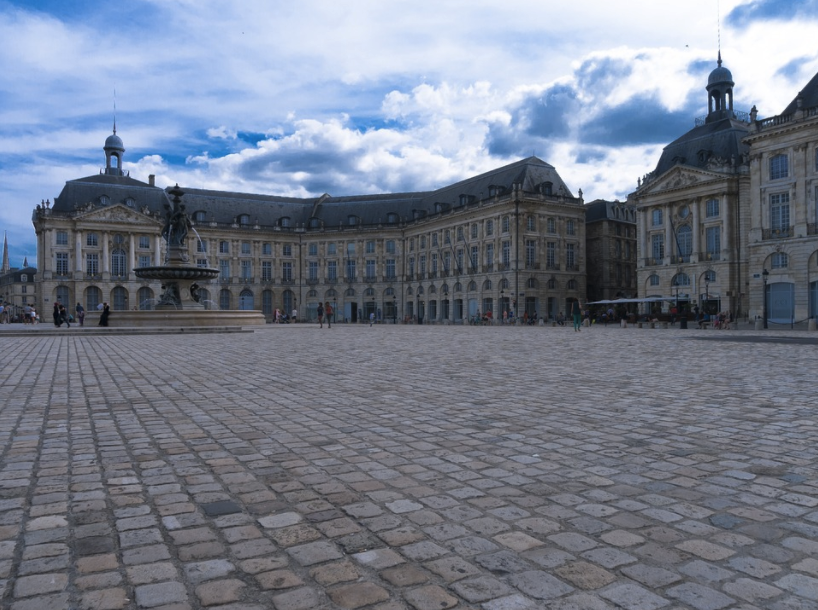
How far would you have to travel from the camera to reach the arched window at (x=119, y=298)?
67.4 meters

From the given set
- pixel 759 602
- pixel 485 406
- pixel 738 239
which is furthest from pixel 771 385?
pixel 738 239

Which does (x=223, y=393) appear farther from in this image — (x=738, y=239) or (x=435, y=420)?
(x=738, y=239)

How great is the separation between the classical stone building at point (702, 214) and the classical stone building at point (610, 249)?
888 cm

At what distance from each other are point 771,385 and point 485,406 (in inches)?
180

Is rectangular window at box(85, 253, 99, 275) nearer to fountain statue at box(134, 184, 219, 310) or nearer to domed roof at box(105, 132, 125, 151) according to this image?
domed roof at box(105, 132, 125, 151)

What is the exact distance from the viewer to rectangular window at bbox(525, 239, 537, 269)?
53.5 m

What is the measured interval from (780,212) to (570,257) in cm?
1972

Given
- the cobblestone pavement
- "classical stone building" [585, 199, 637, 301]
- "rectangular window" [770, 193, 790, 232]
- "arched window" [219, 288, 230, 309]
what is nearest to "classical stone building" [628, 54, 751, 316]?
"rectangular window" [770, 193, 790, 232]

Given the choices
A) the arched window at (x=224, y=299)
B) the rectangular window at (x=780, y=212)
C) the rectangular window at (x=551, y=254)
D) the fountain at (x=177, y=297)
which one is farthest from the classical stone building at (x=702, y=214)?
the arched window at (x=224, y=299)

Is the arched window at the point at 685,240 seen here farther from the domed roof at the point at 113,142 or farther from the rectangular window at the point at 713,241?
the domed roof at the point at 113,142

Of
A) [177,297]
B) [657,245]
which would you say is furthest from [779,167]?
[177,297]

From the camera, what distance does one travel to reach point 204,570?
2.73 metres

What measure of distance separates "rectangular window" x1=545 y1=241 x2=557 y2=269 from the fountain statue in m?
31.5

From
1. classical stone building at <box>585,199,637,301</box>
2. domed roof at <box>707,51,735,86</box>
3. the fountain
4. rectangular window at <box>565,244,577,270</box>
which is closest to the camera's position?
the fountain
